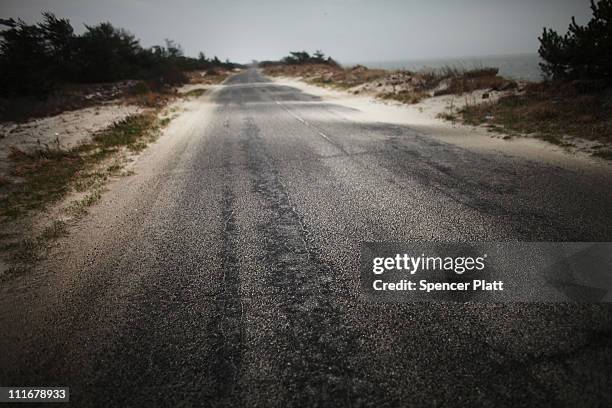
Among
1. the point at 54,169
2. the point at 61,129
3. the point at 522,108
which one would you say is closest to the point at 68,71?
the point at 61,129

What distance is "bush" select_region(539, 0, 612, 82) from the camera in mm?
8648

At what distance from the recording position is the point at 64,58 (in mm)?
24531

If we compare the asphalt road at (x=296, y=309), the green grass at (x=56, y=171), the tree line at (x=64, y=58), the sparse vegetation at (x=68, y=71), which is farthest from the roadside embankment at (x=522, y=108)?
the tree line at (x=64, y=58)

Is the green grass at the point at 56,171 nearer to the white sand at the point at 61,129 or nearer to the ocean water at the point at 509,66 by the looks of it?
the white sand at the point at 61,129

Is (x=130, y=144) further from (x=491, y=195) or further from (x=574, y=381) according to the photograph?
(x=574, y=381)

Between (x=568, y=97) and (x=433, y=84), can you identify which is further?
(x=433, y=84)

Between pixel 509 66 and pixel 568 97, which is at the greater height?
pixel 509 66

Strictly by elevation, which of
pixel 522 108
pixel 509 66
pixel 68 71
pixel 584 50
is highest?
pixel 509 66

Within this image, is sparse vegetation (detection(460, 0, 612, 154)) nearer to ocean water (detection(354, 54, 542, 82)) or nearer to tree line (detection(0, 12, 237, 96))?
ocean water (detection(354, 54, 542, 82))

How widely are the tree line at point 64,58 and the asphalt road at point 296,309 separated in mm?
18602

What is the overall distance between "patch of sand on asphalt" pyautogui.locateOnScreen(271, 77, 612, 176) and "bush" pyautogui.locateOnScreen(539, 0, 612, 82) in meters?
2.10

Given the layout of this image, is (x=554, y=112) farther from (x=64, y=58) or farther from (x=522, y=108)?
(x=64, y=58)

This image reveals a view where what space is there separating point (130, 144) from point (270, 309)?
810 centimetres

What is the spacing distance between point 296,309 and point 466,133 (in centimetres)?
795
